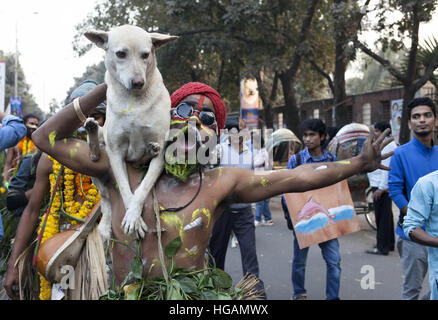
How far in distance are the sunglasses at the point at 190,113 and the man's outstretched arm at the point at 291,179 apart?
0.96 feet

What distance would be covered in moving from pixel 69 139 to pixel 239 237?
125 inches

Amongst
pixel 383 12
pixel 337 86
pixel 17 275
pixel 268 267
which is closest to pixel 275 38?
pixel 337 86

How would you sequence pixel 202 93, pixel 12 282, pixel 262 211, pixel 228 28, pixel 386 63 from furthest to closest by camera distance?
pixel 228 28
pixel 386 63
pixel 262 211
pixel 12 282
pixel 202 93

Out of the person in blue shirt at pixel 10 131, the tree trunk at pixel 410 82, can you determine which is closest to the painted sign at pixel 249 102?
the tree trunk at pixel 410 82

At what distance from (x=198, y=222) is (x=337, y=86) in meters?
10.8

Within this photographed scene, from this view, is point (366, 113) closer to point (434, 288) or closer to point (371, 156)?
point (434, 288)

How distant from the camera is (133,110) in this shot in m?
1.92

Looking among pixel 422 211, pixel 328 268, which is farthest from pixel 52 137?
pixel 328 268

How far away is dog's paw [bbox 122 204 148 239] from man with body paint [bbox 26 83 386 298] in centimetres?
9

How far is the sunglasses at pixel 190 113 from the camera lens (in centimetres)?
220

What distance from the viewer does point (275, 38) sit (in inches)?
512

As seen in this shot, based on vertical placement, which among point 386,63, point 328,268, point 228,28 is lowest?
point 328,268

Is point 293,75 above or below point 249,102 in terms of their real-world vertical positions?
above

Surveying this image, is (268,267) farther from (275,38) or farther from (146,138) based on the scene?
(275,38)
